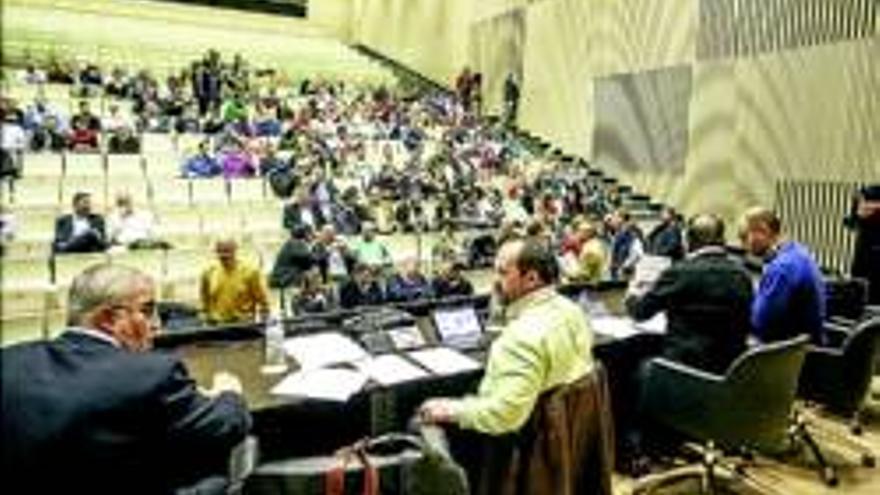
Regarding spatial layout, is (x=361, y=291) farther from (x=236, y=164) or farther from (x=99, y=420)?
(x=99, y=420)

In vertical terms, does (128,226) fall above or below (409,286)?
above

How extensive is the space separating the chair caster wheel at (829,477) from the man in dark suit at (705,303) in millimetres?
949

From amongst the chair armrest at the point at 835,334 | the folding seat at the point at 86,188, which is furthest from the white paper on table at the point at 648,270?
the folding seat at the point at 86,188

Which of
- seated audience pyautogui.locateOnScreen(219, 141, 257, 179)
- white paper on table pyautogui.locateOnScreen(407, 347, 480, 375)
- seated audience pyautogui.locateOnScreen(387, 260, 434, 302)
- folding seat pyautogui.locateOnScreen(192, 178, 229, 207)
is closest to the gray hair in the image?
white paper on table pyautogui.locateOnScreen(407, 347, 480, 375)

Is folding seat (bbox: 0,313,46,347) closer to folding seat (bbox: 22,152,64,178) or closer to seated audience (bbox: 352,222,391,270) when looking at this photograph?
seated audience (bbox: 352,222,391,270)

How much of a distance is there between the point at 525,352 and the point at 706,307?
1.38 metres

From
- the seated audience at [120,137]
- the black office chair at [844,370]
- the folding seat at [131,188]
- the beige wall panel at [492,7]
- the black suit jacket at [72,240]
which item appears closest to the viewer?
the black office chair at [844,370]

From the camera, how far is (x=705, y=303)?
3793 millimetres

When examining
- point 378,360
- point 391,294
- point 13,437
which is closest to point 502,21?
point 391,294

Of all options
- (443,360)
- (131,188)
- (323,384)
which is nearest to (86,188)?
(131,188)

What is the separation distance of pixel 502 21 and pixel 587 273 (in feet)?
41.1

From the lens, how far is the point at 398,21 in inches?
854

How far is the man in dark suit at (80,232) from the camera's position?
26.8ft

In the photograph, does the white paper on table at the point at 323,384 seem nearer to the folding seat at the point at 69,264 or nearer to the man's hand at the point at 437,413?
the man's hand at the point at 437,413
